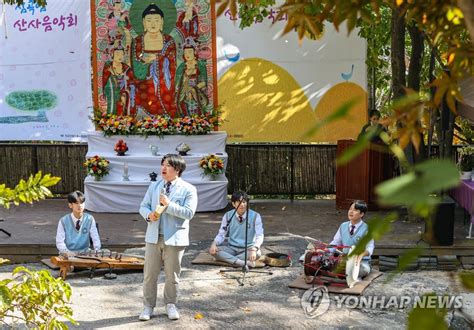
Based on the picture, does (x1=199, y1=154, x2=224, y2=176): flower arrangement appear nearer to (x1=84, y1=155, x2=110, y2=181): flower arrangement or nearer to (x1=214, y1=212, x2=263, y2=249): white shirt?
(x1=84, y1=155, x2=110, y2=181): flower arrangement

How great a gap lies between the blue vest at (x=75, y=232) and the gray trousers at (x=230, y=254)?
5.03 feet

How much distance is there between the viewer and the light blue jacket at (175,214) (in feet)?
22.8

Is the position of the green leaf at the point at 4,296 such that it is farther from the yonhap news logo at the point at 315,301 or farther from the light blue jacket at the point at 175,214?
the yonhap news logo at the point at 315,301

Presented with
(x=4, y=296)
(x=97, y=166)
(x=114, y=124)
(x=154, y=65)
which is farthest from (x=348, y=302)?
(x=154, y=65)

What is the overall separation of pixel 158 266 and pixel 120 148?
19.0ft

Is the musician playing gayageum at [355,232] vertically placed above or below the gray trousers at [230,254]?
above

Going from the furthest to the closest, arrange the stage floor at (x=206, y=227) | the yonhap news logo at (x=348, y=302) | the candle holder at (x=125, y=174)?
the candle holder at (x=125, y=174) → the stage floor at (x=206, y=227) → the yonhap news logo at (x=348, y=302)

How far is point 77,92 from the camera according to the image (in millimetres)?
13125

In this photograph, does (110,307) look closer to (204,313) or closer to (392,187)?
(204,313)

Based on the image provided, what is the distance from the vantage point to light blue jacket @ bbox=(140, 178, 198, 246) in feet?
22.8

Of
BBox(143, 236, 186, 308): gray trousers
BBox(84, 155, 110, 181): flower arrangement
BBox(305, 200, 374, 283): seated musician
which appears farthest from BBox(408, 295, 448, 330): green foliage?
BBox(84, 155, 110, 181): flower arrangement

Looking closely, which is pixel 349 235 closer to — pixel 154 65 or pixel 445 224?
pixel 445 224

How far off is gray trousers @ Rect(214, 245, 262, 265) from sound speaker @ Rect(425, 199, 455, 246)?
7.04 feet

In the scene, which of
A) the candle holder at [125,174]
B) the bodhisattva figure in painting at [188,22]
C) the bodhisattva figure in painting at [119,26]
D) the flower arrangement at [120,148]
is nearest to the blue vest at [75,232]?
the candle holder at [125,174]
